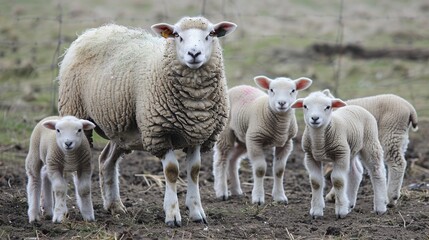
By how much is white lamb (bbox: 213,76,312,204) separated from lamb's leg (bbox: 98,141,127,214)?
1327 millimetres

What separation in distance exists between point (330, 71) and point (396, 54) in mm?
2517

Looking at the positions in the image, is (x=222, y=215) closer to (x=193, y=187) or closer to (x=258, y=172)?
(x=193, y=187)

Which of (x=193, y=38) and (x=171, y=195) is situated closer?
(x=193, y=38)

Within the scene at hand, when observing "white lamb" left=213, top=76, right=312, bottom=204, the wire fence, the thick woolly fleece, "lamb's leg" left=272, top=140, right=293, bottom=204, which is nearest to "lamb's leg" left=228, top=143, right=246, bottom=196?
"white lamb" left=213, top=76, right=312, bottom=204

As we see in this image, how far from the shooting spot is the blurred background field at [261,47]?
14906 millimetres

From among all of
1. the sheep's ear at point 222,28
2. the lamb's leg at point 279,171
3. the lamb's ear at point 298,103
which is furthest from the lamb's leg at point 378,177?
the sheep's ear at point 222,28

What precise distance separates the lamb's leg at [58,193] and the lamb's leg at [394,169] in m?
3.39

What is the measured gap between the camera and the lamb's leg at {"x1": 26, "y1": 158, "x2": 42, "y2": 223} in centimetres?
747

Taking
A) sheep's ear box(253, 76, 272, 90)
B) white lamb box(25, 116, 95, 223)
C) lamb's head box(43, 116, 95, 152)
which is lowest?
white lamb box(25, 116, 95, 223)

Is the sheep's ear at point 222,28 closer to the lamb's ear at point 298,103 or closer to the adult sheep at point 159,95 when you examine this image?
the adult sheep at point 159,95

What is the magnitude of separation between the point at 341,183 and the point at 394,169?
1.00 meters

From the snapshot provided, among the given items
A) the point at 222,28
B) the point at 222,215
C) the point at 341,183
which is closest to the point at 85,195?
the point at 222,215

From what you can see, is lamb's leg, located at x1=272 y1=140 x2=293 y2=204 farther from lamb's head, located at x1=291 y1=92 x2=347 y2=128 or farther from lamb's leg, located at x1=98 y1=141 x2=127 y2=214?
lamb's leg, located at x1=98 y1=141 x2=127 y2=214

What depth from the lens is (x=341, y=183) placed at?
25.5 feet
